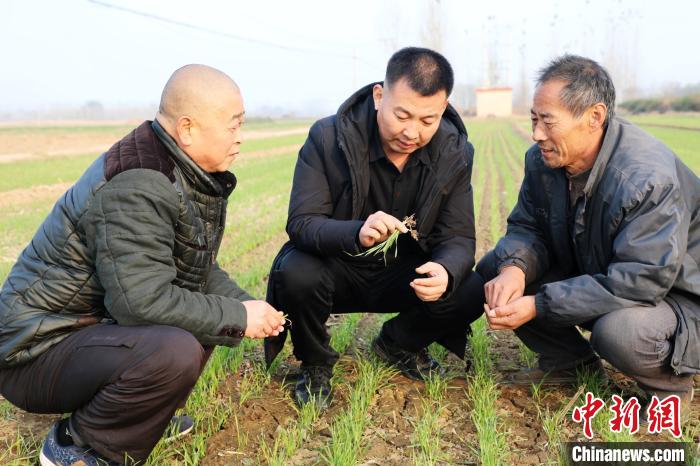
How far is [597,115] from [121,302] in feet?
7.75

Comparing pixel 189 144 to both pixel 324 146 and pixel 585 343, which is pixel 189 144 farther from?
pixel 585 343

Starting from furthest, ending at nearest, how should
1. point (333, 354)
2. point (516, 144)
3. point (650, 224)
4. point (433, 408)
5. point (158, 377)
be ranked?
point (516, 144) < point (333, 354) < point (433, 408) < point (650, 224) < point (158, 377)

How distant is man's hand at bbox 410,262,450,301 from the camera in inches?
131

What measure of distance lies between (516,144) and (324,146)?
23.9 metres

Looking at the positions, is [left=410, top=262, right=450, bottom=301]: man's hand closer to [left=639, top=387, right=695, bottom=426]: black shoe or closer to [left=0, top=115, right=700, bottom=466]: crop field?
[left=0, top=115, right=700, bottom=466]: crop field

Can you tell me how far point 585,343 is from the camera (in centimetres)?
362

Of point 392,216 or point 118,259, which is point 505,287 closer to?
point 392,216

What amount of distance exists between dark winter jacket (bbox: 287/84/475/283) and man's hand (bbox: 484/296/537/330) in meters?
0.29

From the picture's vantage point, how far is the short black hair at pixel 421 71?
343cm

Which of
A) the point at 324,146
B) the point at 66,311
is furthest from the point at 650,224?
the point at 66,311

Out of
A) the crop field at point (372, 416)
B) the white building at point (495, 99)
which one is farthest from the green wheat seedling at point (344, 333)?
the white building at point (495, 99)

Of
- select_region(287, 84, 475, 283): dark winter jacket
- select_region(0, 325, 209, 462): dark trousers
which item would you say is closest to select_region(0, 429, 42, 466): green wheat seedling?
select_region(0, 325, 209, 462): dark trousers

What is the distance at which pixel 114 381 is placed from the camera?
2.54 meters

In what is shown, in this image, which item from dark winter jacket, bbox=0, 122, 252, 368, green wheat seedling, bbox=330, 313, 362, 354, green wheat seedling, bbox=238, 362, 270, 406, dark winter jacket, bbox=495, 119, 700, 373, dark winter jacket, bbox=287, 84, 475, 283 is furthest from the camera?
green wheat seedling, bbox=330, 313, 362, 354
